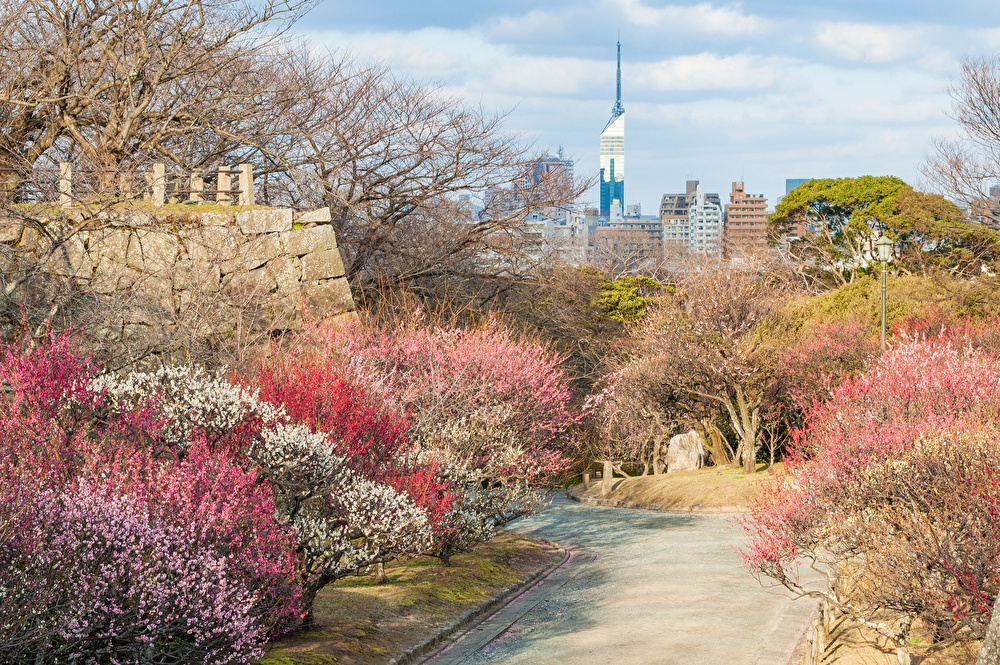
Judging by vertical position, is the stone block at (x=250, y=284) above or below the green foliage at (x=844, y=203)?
below

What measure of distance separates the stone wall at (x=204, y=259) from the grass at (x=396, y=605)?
18.7 feet

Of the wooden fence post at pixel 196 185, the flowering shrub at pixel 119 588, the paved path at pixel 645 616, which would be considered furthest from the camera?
the wooden fence post at pixel 196 185

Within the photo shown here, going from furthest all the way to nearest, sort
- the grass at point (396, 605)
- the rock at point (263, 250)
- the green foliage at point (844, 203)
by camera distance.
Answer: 1. the green foliage at point (844, 203)
2. the rock at point (263, 250)
3. the grass at point (396, 605)

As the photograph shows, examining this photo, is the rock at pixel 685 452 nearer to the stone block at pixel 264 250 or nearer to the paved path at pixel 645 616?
the paved path at pixel 645 616

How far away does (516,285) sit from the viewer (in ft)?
103

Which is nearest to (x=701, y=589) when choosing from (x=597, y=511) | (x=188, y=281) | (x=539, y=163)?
(x=188, y=281)

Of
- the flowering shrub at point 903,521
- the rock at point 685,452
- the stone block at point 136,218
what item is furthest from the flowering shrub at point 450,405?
the rock at point 685,452

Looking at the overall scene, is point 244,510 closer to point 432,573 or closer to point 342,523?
point 342,523

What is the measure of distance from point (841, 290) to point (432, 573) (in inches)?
920

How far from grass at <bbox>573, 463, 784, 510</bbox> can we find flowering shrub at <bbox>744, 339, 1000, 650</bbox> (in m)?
14.9

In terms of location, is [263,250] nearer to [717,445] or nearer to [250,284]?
[250,284]

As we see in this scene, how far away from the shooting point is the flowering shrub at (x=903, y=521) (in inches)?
304

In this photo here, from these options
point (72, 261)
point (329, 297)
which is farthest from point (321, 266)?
point (72, 261)

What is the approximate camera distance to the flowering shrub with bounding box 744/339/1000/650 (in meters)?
7.73
